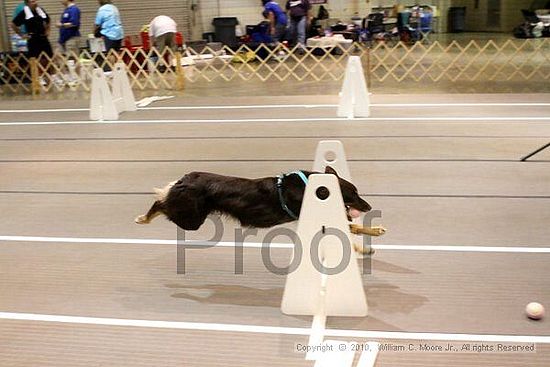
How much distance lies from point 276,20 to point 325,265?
11.9 metres

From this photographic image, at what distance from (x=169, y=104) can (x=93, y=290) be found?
6053mm

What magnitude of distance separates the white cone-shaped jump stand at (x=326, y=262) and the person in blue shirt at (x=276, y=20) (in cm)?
1167

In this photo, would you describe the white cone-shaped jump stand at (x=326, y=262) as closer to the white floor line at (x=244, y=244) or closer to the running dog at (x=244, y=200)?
the running dog at (x=244, y=200)

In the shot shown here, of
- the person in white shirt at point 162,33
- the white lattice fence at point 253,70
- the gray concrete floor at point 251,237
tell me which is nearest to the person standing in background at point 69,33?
the white lattice fence at point 253,70

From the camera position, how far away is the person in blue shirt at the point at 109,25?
35.5 ft

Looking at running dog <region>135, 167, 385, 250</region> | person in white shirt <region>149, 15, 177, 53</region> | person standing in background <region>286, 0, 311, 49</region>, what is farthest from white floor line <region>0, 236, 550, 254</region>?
person standing in background <region>286, 0, 311, 49</region>

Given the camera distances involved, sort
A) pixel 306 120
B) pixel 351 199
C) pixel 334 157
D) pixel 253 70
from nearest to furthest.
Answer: pixel 351 199, pixel 334 157, pixel 306 120, pixel 253 70

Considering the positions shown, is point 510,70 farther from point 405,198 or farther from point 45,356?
point 45,356

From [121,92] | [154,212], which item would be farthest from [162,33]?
[154,212]

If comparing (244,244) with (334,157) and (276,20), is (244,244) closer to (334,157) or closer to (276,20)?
(334,157)

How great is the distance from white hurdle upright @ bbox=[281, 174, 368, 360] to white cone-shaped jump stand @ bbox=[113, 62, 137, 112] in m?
6.15

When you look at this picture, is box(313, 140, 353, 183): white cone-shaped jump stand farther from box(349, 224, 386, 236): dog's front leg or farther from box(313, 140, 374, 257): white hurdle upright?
box(349, 224, 386, 236): dog's front leg

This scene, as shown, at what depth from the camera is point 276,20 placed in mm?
13766

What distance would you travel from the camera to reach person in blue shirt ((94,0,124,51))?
10.8 m
